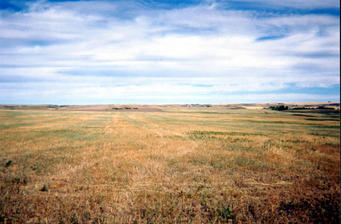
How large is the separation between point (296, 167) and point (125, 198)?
12.2 meters

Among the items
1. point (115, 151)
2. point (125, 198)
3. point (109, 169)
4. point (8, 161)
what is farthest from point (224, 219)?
point (8, 161)

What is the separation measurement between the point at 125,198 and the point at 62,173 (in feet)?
18.1

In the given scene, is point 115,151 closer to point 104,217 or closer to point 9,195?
point 9,195

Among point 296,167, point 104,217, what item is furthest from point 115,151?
point 296,167

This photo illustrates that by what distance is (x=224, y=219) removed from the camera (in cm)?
694

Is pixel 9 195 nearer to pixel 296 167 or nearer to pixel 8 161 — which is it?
pixel 8 161

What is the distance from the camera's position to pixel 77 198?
824 cm

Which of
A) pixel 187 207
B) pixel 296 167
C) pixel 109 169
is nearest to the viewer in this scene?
pixel 187 207

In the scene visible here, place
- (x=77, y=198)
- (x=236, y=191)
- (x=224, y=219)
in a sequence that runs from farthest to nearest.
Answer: (x=236, y=191) → (x=77, y=198) → (x=224, y=219)

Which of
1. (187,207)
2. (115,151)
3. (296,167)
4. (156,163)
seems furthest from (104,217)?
(296,167)

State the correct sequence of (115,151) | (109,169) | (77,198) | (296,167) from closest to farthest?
(77,198), (109,169), (296,167), (115,151)

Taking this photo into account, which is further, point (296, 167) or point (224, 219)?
point (296, 167)

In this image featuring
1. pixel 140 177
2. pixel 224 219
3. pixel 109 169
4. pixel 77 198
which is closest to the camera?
pixel 224 219

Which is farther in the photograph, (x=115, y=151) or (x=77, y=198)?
(x=115, y=151)
